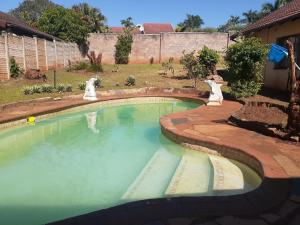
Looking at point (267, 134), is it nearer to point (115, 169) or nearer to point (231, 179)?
point (231, 179)

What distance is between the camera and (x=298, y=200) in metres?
3.95

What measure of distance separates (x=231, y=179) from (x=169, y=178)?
112cm

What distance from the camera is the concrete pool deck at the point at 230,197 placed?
11.6ft

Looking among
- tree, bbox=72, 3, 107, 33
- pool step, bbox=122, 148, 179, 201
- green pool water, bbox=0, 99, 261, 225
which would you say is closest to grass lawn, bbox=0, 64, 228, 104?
green pool water, bbox=0, 99, 261, 225

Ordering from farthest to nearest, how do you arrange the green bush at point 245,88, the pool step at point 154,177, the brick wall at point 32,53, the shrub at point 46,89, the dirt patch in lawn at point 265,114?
1. the brick wall at point 32,53
2. the shrub at point 46,89
3. the green bush at point 245,88
4. the dirt patch in lawn at point 265,114
5. the pool step at point 154,177

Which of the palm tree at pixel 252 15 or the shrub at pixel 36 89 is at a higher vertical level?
the palm tree at pixel 252 15

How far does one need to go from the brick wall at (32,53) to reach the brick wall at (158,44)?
13.3 feet

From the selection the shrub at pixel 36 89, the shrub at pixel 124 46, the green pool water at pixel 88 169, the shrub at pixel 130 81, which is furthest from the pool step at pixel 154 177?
the shrub at pixel 124 46

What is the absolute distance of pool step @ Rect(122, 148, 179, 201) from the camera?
528 centimetres

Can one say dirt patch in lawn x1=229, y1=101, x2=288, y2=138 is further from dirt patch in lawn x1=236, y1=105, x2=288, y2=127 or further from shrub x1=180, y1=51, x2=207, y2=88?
shrub x1=180, y1=51, x2=207, y2=88

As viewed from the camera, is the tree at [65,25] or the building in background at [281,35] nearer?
the building in background at [281,35]

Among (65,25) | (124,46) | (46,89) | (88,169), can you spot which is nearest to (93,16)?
(65,25)

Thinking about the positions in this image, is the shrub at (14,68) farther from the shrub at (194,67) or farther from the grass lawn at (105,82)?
the shrub at (194,67)

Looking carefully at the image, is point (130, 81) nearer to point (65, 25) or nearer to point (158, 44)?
point (158, 44)
